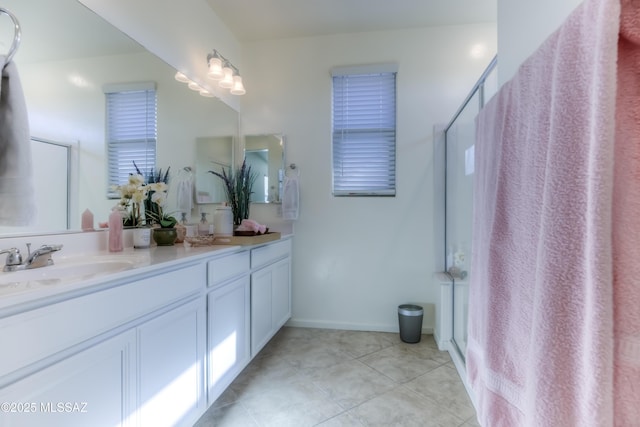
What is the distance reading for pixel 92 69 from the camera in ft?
4.72

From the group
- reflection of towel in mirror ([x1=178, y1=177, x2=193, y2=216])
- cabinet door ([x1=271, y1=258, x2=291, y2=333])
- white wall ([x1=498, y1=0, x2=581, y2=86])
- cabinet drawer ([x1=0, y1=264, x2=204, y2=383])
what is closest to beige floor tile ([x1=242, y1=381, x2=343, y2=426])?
cabinet door ([x1=271, y1=258, x2=291, y2=333])

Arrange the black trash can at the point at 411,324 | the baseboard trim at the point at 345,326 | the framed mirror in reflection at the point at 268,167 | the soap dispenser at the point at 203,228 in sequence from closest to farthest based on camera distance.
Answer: the soap dispenser at the point at 203,228
the black trash can at the point at 411,324
the baseboard trim at the point at 345,326
the framed mirror in reflection at the point at 268,167

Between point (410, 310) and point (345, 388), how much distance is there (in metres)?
0.91

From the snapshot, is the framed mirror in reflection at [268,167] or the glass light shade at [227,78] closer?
the glass light shade at [227,78]

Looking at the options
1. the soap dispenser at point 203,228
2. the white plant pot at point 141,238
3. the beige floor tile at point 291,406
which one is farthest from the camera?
the soap dispenser at point 203,228

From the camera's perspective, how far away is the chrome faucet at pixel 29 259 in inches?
40.7

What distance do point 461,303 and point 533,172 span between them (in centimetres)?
165

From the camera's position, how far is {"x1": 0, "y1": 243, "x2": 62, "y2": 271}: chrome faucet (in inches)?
40.7

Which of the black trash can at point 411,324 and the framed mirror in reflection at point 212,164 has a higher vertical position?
the framed mirror in reflection at point 212,164

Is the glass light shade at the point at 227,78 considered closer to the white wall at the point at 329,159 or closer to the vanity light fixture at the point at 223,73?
the vanity light fixture at the point at 223,73

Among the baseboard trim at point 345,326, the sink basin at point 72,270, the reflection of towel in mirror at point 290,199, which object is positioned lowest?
the baseboard trim at point 345,326

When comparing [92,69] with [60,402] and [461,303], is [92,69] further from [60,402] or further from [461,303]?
[461,303]

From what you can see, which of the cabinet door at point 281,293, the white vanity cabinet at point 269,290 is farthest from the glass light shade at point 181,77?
the cabinet door at point 281,293

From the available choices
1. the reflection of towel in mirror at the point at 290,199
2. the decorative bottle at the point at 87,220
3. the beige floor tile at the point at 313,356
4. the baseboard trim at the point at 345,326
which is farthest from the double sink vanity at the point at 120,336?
the baseboard trim at the point at 345,326
